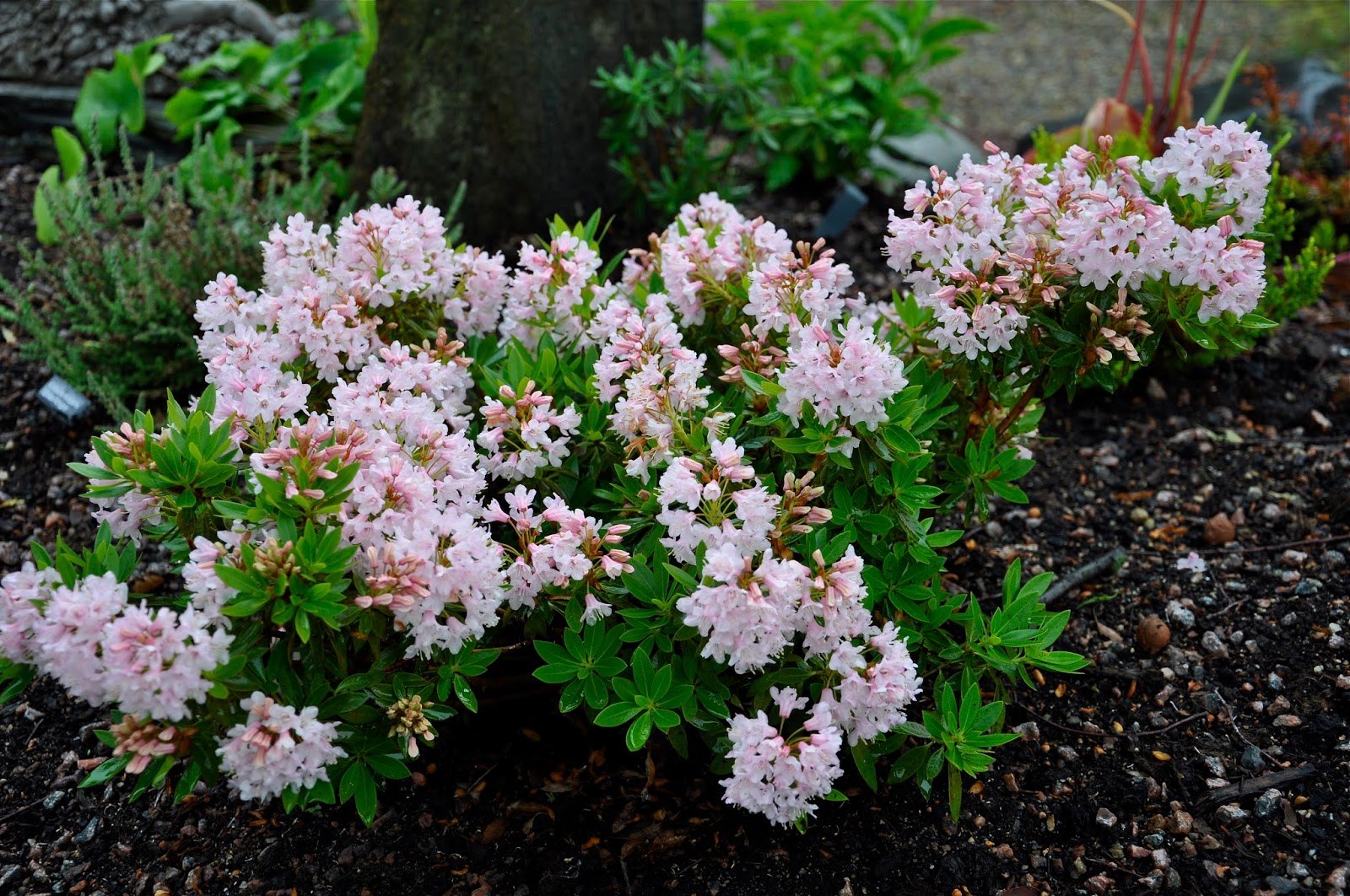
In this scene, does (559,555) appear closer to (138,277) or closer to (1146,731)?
(1146,731)

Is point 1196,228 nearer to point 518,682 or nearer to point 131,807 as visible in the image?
point 518,682

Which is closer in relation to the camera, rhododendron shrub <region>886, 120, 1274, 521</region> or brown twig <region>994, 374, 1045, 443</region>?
rhododendron shrub <region>886, 120, 1274, 521</region>

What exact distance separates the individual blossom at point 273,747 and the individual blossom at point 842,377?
97 centimetres

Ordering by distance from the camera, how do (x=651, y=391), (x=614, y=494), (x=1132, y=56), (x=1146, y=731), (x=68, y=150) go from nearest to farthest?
(x=651, y=391) < (x=614, y=494) < (x=1146, y=731) < (x=68, y=150) < (x=1132, y=56)

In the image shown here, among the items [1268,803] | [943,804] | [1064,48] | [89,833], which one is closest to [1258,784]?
[1268,803]

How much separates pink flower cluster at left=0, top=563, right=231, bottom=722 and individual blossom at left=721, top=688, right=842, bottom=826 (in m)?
0.85

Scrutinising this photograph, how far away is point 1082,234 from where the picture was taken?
2.07m

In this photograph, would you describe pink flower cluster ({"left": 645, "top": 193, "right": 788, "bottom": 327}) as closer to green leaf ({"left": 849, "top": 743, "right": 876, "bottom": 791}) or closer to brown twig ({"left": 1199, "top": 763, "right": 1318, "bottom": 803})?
green leaf ({"left": 849, "top": 743, "right": 876, "bottom": 791})

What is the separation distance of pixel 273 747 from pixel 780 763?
31.9 inches

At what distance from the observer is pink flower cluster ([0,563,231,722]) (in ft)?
5.26

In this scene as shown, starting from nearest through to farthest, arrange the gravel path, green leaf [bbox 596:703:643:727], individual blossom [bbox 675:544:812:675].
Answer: individual blossom [bbox 675:544:812:675], green leaf [bbox 596:703:643:727], the gravel path

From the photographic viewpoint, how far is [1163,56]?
7.22 meters

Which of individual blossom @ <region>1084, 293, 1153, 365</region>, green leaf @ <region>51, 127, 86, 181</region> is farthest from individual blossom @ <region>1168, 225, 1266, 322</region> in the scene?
green leaf @ <region>51, 127, 86, 181</region>

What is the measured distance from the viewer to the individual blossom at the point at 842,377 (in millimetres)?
1879
